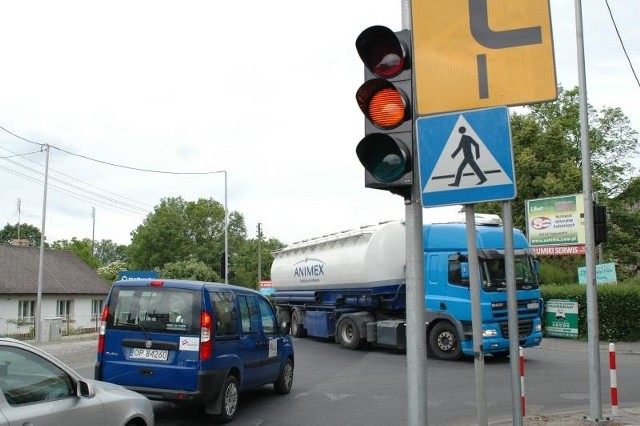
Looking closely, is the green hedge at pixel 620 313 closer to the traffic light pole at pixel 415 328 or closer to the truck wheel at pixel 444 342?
the truck wheel at pixel 444 342

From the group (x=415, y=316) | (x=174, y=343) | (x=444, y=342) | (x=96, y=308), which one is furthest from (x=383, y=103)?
(x=96, y=308)

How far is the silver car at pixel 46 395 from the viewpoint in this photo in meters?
4.62

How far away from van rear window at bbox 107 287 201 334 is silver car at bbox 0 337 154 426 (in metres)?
2.49

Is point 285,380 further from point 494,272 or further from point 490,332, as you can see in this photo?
point 494,272

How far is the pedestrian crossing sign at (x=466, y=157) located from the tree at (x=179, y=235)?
242 feet

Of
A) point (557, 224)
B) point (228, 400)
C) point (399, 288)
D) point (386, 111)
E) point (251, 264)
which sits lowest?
point (228, 400)

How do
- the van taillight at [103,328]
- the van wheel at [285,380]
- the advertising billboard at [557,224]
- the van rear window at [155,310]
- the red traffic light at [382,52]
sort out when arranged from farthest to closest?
the advertising billboard at [557,224] → the van wheel at [285,380] → the van taillight at [103,328] → the van rear window at [155,310] → the red traffic light at [382,52]

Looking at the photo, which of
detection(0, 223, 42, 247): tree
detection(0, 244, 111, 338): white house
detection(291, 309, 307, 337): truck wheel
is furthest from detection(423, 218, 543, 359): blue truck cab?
detection(0, 223, 42, 247): tree

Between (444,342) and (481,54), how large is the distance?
12.4 m

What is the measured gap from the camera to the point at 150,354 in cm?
827

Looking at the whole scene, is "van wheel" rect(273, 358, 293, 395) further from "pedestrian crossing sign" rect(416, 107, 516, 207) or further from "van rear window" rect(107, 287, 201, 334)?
"pedestrian crossing sign" rect(416, 107, 516, 207)

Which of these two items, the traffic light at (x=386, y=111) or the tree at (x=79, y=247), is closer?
the traffic light at (x=386, y=111)

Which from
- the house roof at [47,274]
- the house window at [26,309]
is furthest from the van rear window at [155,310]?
the house window at [26,309]

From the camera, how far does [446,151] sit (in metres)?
4.39
